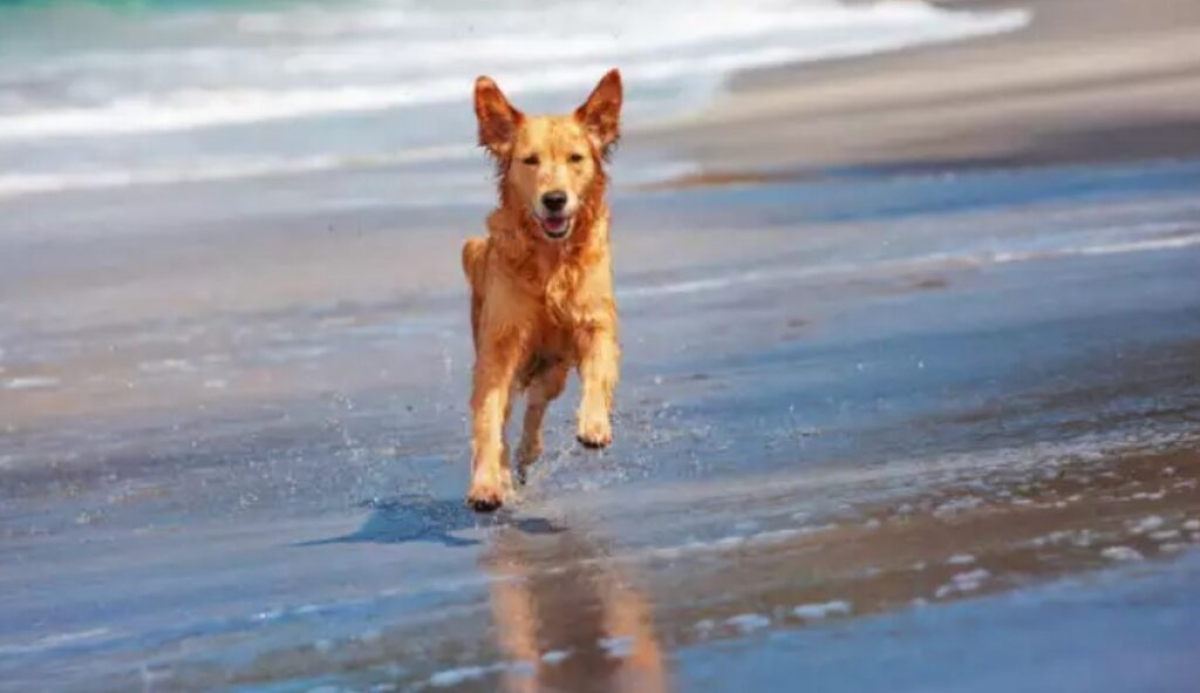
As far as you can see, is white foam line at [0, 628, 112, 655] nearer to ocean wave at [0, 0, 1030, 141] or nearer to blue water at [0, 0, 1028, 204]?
blue water at [0, 0, 1028, 204]

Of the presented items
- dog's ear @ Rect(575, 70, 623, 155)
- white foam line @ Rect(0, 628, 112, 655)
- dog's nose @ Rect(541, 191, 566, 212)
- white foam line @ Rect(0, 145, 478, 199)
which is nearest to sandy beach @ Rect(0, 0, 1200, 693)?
white foam line @ Rect(0, 628, 112, 655)

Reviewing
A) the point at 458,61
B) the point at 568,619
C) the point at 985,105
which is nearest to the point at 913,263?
the point at 568,619

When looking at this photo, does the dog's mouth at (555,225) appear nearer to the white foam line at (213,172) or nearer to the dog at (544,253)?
the dog at (544,253)

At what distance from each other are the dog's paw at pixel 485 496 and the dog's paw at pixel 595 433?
0.79ft

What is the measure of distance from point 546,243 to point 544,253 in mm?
26

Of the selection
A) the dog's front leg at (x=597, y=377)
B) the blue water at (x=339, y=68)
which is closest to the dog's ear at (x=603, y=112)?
the dog's front leg at (x=597, y=377)

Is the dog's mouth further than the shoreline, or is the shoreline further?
the shoreline

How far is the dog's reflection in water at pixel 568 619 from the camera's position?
462cm

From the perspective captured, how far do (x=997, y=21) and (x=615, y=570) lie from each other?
18982 mm

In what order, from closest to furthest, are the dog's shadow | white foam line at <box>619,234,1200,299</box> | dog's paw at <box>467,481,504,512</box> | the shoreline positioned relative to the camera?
the dog's shadow < dog's paw at <box>467,481,504,512</box> < white foam line at <box>619,234,1200,299</box> < the shoreline

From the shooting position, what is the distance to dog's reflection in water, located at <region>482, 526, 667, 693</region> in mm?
4625

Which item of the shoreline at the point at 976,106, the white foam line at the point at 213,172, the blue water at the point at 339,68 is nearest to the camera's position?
the shoreline at the point at 976,106

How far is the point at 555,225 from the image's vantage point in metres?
6.68

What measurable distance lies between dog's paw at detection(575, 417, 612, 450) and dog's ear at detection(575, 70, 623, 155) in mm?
799
